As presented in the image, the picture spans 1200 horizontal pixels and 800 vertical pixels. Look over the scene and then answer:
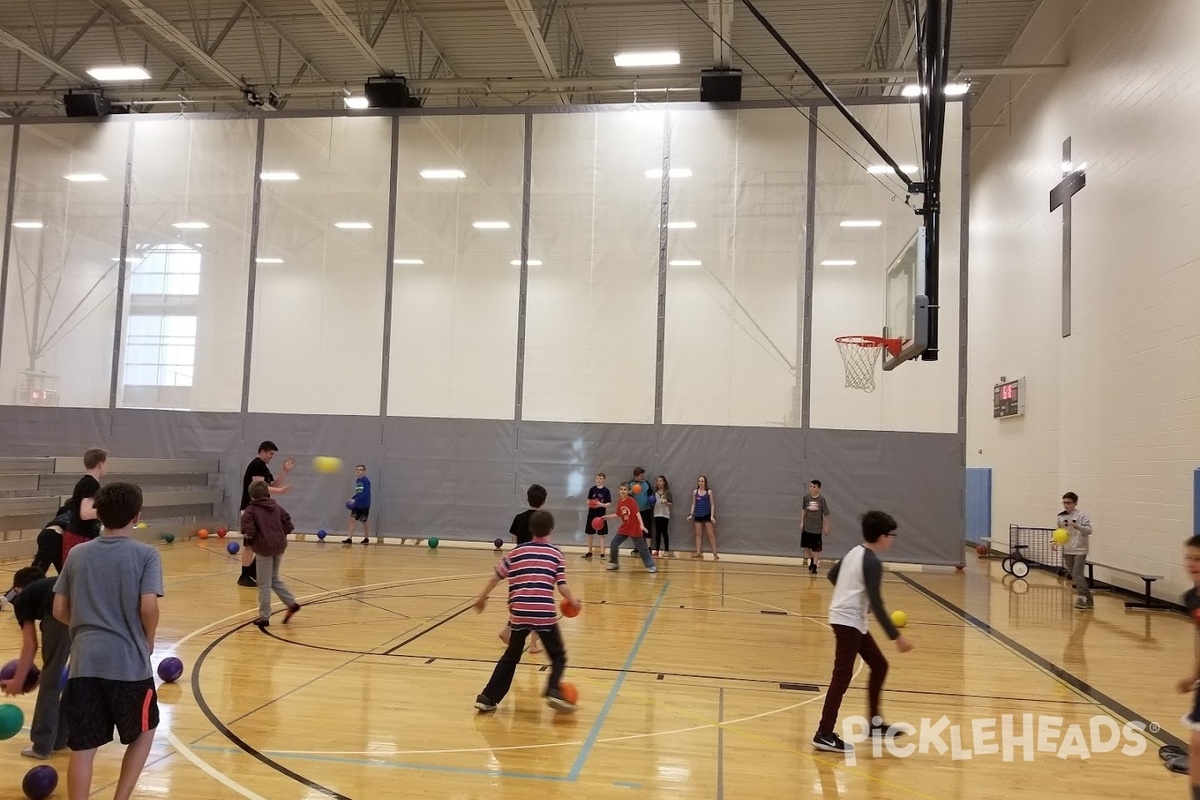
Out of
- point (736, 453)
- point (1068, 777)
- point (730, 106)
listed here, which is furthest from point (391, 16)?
point (1068, 777)

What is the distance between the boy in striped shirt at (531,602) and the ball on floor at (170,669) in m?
2.49

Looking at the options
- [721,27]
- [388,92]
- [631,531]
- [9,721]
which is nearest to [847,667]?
[9,721]

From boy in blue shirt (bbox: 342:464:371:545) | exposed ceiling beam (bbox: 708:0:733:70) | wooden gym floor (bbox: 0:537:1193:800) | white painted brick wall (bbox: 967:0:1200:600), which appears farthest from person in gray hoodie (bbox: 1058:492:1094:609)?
boy in blue shirt (bbox: 342:464:371:545)

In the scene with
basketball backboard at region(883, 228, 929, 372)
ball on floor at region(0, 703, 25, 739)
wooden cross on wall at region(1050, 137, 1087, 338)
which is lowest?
ball on floor at region(0, 703, 25, 739)

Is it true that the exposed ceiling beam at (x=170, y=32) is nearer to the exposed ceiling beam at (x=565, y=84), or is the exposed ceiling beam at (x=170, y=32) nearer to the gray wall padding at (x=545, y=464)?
the exposed ceiling beam at (x=565, y=84)

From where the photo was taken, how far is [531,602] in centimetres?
568

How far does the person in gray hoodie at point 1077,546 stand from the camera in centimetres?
1141

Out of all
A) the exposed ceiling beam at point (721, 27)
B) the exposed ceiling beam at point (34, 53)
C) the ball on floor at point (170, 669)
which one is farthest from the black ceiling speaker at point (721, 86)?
the ball on floor at point (170, 669)

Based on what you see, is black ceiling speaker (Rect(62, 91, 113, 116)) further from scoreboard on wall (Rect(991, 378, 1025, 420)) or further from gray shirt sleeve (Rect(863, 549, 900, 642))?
scoreboard on wall (Rect(991, 378, 1025, 420))

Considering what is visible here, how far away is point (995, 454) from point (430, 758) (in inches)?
702

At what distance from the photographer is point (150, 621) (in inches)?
141

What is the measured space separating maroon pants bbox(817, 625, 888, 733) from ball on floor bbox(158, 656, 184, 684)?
16.0ft

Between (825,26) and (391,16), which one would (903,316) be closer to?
(825,26)

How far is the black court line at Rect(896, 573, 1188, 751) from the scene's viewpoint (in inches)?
231
